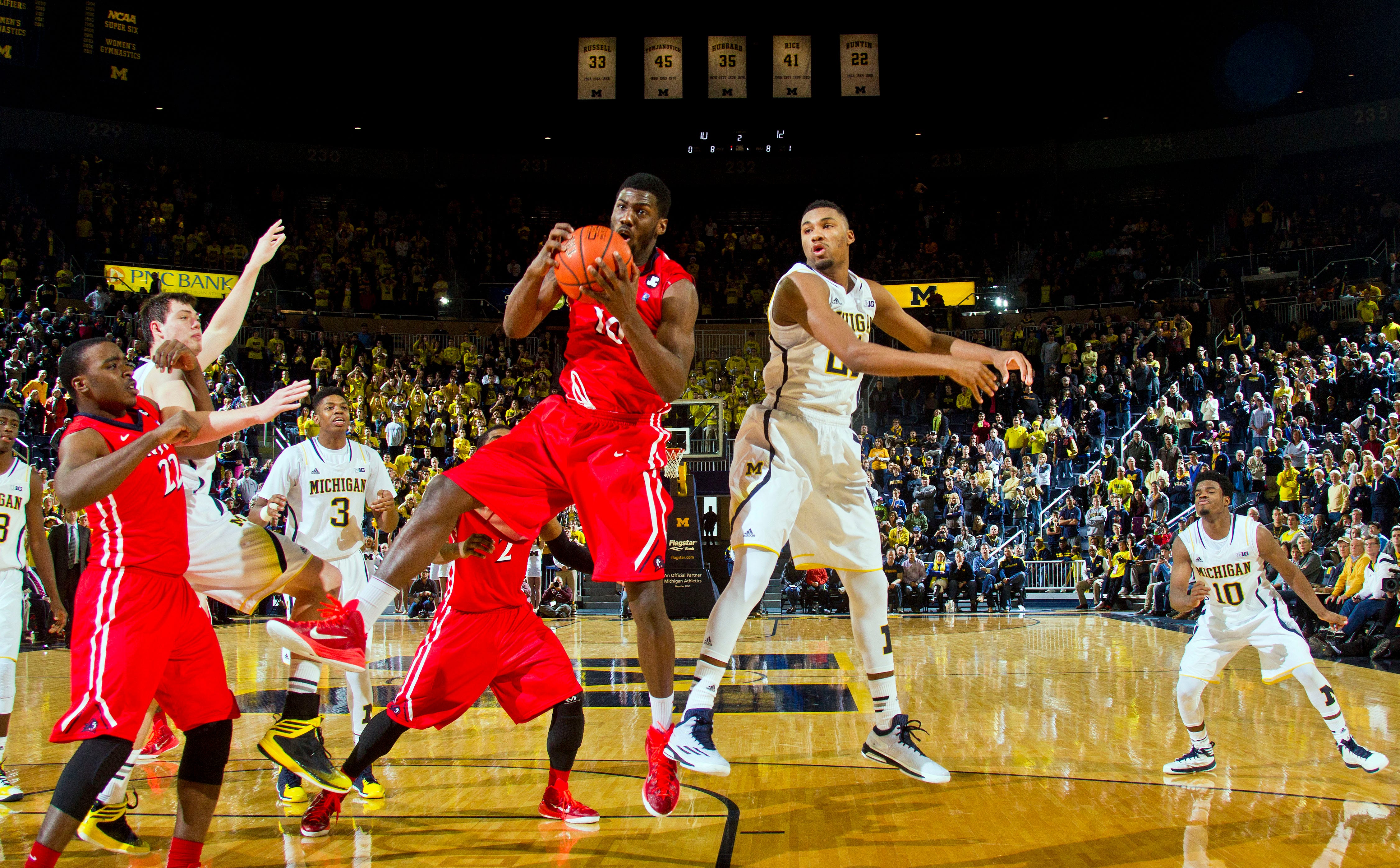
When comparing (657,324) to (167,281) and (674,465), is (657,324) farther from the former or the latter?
(167,281)

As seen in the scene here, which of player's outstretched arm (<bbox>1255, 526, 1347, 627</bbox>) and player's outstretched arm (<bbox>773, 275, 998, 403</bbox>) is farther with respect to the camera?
player's outstretched arm (<bbox>1255, 526, 1347, 627</bbox>)

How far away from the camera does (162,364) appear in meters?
3.72

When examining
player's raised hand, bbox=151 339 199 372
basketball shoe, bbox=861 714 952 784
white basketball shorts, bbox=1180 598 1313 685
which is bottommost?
basketball shoe, bbox=861 714 952 784

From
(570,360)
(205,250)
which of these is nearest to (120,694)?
(570,360)

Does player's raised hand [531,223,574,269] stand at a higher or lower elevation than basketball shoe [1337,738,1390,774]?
higher

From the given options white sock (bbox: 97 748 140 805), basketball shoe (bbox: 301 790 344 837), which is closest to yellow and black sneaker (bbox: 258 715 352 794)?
basketball shoe (bbox: 301 790 344 837)

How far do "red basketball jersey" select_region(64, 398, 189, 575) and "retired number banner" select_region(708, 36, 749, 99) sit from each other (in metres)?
26.0

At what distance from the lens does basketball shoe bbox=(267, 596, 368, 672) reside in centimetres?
405

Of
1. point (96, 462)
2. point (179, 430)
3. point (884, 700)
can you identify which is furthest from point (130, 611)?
point (884, 700)

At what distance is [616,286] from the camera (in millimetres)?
3436

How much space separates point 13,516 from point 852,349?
466 centimetres

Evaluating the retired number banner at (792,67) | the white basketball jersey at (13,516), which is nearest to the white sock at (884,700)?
the white basketball jersey at (13,516)

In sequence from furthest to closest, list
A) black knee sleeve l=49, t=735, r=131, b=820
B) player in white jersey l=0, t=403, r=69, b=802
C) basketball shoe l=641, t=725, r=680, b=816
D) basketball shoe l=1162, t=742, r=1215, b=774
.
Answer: player in white jersey l=0, t=403, r=69, b=802 < basketball shoe l=1162, t=742, r=1215, b=774 < basketball shoe l=641, t=725, r=680, b=816 < black knee sleeve l=49, t=735, r=131, b=820

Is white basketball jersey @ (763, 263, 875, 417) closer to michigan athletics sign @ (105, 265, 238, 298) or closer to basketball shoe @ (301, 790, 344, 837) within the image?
basketball shoe @ (301, 790, 344, 837)
